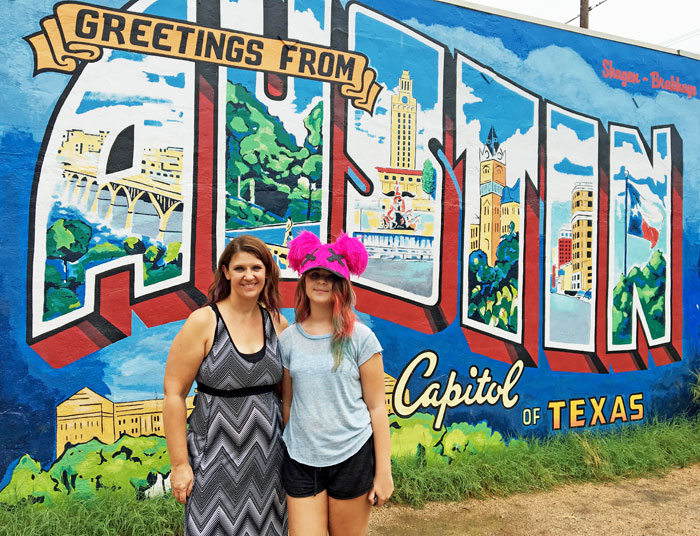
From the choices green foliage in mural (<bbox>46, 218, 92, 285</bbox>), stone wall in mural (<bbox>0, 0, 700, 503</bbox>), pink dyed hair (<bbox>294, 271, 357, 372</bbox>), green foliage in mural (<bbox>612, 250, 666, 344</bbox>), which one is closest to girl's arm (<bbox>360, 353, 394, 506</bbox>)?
pink dyed hair (<bbox>294, 271, 357, 372</bbox>)

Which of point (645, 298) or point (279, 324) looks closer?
point (279, 324)

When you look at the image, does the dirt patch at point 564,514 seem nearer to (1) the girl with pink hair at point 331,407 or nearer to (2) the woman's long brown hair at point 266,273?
(1) the girl with pink hair at point 331,407

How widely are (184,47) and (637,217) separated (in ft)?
15.8

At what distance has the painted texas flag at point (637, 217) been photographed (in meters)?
6.00

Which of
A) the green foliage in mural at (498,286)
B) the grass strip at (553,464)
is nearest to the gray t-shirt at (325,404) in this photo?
the grass strip at (553,464)

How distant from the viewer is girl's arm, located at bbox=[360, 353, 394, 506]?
249 centimetres

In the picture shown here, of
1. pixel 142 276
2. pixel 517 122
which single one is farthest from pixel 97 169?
pixel 517 122

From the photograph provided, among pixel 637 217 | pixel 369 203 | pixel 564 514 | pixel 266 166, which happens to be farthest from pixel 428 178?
pixel 564 514

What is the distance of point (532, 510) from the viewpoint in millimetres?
4496

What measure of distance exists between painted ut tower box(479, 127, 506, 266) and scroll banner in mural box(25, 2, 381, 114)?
1.24 metres

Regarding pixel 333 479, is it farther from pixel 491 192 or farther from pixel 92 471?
pixel 491 192

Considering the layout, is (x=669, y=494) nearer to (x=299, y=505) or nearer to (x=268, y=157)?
(x=299, y=505)

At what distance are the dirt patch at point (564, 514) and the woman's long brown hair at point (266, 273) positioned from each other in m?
2.31

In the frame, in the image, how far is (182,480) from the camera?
2.34 metres
